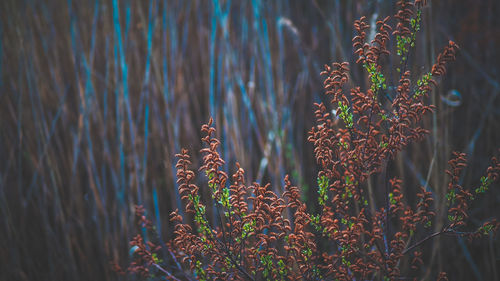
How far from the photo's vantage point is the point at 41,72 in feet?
4.11

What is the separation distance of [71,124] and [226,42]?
2.01 ft

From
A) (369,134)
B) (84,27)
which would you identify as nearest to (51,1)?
(84,27)

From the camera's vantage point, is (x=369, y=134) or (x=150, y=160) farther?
(x=150, y=160)

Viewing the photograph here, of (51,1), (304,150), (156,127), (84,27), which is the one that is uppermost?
(51,1)

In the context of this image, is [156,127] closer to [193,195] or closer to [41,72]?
[41,72]

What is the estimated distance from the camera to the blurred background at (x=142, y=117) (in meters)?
1.06

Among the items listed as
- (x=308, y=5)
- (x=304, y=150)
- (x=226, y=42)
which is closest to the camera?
(x=226, y=42)

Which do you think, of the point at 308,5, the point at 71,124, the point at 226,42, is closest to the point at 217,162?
the point at 226,42

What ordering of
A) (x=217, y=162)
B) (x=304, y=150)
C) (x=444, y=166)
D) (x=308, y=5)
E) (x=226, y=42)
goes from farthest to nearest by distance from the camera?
(x=308, y=5), (x=304, y=150), (x=226, y=42), (x=444, y=166), (x=217, y=162)

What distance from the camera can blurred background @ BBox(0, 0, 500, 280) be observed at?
1.06 metres

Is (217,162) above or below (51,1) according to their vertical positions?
below

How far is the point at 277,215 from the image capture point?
20.6 inches

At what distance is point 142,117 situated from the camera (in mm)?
1317

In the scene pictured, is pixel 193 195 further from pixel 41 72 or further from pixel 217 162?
pixel 41 72
